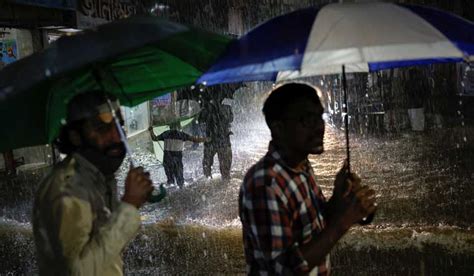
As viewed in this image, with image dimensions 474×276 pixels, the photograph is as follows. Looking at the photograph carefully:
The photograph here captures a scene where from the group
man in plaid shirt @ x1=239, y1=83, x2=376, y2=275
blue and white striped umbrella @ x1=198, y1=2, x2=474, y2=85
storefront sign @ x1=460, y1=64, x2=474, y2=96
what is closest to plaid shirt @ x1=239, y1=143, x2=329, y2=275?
man in plaid shirt @ x1=239, y1=83, x2=376, y2=275

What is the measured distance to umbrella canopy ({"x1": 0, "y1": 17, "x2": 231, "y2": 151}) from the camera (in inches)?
91.9

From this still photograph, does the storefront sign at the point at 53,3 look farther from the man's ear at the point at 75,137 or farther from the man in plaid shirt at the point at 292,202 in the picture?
the man in plaid shirt at the point at 292,202

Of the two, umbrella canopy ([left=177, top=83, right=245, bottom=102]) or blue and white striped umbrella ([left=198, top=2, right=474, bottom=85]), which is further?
umbrella canopy ([left=177, top=83, right=245, bottom=102])

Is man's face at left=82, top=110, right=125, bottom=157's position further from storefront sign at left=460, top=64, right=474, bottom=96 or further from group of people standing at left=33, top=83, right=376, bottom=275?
storefront sign at left=460, top=64, right=474, bottom=96

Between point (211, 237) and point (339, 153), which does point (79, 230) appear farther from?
point (339, 153)

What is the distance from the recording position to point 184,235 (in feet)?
22.9

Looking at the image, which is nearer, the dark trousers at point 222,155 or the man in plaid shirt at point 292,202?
the man in plaid shirt at point 292,202

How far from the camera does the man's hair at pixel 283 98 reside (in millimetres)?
2350

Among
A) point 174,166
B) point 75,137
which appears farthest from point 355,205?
point 174,166

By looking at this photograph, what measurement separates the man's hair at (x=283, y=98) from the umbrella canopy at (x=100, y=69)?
0.58 meters

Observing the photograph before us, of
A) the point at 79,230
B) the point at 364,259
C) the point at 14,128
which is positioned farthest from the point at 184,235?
the point at 79,230

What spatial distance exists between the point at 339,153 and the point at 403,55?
10860 mm

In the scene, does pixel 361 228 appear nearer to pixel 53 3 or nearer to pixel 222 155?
pixel 222 155

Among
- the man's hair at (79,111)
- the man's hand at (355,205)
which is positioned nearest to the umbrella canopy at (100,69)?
the man's hair at (79,111)
